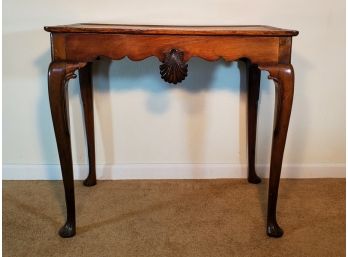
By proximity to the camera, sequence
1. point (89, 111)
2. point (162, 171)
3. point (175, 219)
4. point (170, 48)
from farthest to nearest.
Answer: point (162, 171) < point (89, 111) < point (175, 219) < point (170, 48)

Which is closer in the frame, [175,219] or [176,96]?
[175,219]

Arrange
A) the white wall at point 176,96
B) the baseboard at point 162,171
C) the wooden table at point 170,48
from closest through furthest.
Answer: the wooden table at point 170,48 < the white wall at point 176,96 < the baseboard at point 162,171

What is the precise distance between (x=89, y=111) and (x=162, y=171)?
40cm

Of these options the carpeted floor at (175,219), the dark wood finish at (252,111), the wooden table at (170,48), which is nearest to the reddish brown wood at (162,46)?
the wooden table at (170,48)

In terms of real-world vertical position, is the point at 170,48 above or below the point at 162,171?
above

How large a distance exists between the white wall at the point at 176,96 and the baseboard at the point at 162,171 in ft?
0.06

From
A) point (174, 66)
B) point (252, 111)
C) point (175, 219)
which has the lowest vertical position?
point (175, 219)

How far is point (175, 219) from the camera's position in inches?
48.4

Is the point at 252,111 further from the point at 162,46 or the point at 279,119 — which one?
the point at 162,46

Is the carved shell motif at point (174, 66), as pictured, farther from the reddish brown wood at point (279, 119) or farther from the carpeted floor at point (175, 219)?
the carpeted floor at point (175, 219)

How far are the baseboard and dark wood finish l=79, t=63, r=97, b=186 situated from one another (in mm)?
61

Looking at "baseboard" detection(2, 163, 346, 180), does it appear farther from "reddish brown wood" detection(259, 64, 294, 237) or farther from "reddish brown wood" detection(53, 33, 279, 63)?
"reddish brown wood" detection(53, 33, 279, 63)

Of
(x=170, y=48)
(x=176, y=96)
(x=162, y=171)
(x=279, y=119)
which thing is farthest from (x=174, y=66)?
(x=162, y=171)

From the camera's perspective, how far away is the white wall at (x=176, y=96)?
4.46ft
